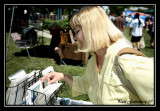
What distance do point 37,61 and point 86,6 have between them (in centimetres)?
494

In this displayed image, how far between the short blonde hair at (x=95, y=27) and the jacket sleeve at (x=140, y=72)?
206 mm

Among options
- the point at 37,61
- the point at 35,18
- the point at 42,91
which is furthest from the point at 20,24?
the point at 42,91

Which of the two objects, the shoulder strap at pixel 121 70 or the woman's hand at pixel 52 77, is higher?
the shoulder strap at pixel 121 70

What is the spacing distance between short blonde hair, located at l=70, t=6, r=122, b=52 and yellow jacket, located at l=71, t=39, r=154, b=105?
2.7 inches

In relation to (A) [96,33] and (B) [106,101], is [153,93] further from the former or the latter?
(A) [96,33]

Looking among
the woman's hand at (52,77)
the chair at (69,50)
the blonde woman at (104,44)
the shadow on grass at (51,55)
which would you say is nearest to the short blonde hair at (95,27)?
the blonde woman at (104,44)

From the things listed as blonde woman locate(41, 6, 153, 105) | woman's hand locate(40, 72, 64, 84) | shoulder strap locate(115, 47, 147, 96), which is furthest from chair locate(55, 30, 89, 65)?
shoulder strap locate(115, 47, 147, 96)

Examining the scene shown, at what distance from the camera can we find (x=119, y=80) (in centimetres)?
103

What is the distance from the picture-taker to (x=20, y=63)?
5.44 meters

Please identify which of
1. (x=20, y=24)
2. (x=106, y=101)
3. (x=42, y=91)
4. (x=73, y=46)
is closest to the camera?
(x=106, y=101)

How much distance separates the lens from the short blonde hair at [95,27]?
1077 mm

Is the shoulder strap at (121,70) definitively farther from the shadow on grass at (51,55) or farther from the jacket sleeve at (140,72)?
the shadow on grass at (51,55)

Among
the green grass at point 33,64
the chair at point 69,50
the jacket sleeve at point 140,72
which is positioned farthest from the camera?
the chair at point 69,50

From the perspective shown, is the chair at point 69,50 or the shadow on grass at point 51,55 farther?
the shadow on grass at point 51,55
